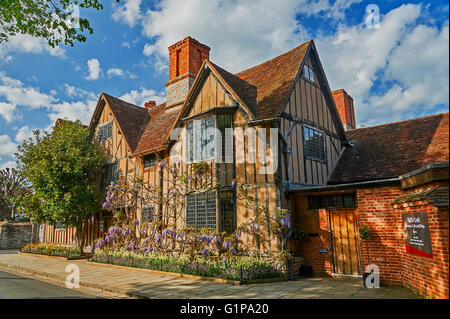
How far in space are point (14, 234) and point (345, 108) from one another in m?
27.5

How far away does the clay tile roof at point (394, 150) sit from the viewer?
35.1ft

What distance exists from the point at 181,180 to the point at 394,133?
9.41 metres

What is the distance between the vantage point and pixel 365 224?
28.5ft

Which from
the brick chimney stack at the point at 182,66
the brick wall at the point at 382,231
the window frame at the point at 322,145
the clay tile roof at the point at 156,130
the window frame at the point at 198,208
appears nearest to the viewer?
the brick wall at the point at 382,231

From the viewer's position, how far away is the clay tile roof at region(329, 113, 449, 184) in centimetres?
1070

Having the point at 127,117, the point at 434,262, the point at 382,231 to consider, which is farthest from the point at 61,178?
the point at 434,262

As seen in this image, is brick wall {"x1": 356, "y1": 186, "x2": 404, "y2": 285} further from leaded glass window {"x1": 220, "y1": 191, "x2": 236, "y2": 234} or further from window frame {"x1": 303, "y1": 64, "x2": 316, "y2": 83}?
window frame {"x1": 303, "y1": 64, "x2": 316, "y2": 83}

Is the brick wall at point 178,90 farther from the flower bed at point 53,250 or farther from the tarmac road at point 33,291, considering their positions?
the tarmac road at point 33,291

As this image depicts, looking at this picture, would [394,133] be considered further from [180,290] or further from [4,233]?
[4,233]

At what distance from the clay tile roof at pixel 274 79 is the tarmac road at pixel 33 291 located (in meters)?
7.89

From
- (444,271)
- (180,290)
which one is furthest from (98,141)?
(444,271)

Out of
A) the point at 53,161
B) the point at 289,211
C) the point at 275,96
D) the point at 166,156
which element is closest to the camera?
the point at 289,211

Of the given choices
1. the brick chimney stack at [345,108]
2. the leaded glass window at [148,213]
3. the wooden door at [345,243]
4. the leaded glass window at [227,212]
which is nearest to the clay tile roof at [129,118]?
the leaded glass window at [148,213]

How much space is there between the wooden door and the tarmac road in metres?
7.31
